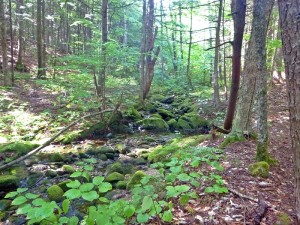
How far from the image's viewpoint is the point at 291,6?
2.26 m

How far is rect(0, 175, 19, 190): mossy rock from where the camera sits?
233 inches

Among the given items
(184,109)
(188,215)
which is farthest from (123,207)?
(184,109)

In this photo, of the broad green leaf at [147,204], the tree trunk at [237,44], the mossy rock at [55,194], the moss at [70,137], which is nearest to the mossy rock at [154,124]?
the moss at [70,137]

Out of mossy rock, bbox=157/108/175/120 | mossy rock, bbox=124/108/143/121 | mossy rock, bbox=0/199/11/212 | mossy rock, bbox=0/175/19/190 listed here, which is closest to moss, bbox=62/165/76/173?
mossy rock, bbox=0/175/19/190

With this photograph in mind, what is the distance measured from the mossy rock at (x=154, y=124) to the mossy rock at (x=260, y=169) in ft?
22.3

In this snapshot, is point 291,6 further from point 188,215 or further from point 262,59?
point 262,59

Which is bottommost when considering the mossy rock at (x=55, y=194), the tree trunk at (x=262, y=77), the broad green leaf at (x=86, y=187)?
the mossy rock at (x=55, y=194)

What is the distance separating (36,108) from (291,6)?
36.2 ft

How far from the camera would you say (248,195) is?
3904 millimetres

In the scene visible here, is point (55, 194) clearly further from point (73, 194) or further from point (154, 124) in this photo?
point (154, 124)

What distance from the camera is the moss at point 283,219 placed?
320cm

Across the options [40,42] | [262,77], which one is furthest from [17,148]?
[40,42]

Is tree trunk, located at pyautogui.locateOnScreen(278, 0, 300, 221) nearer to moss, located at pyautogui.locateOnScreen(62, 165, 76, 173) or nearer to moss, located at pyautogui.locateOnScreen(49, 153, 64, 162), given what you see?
moss, located at pyautogui.locateOnScreen(62, 165, 76, 173)

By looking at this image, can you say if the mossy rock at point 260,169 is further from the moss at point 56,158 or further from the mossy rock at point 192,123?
the mossy rock at point 192,123
